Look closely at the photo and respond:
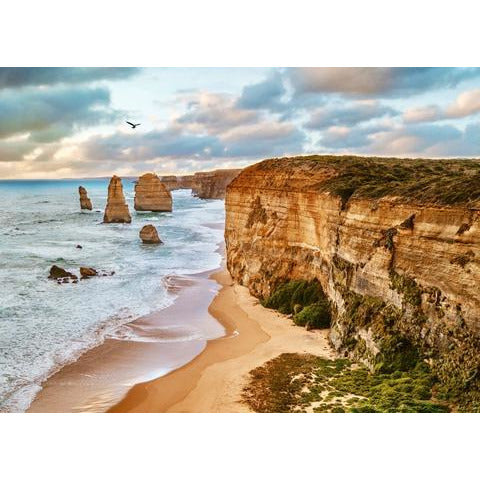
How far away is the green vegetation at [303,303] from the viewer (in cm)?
1636

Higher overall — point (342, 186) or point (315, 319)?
point (342, 186)

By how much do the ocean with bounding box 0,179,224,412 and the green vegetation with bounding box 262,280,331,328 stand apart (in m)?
2.92

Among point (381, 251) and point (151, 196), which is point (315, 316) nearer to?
point (381, 251)

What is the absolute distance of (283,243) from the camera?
20.0 metres

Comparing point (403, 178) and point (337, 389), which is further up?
point (403, 178)

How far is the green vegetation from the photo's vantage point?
16.4 meters

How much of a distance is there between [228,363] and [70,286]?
504 inches

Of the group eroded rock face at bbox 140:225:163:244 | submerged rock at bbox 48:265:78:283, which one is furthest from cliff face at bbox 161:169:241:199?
submerged rock at bbox 48:265:78:283

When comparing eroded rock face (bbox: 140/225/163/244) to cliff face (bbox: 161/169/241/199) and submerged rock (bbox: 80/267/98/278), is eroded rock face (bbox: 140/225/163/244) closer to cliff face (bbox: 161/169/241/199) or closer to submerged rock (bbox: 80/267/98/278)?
submerged rock (bbox: 80/267/98/278)

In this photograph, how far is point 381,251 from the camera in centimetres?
1318

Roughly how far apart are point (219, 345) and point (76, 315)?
6.68 metres

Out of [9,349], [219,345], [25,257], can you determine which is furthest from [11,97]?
[25,257]

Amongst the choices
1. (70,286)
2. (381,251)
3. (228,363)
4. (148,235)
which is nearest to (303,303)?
(228,363)

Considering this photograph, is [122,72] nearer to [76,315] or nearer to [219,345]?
[219,345]
